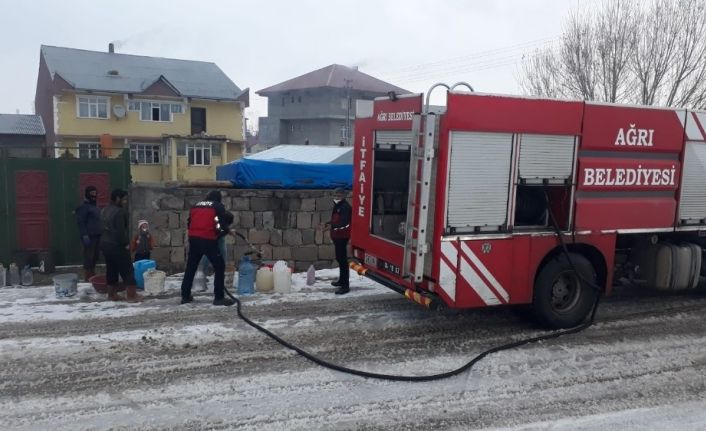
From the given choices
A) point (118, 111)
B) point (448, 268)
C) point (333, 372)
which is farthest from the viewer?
point (118, 111)

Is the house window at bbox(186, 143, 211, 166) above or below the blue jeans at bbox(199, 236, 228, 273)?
above

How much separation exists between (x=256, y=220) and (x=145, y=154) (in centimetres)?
3432

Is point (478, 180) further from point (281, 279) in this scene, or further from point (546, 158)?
point (281, 279)

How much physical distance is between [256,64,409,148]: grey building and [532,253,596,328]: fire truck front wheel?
47.7m

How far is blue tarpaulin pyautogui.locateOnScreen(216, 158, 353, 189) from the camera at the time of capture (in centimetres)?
1124

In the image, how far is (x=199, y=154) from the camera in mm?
43031

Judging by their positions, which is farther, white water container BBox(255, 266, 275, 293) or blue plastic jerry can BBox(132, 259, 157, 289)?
blue plastic jerry can BBox(132, 259, 157, 289)

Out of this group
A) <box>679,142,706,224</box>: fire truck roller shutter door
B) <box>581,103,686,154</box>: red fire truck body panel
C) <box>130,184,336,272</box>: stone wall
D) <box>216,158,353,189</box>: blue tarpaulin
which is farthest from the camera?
<box>216,158,353,189</box>: blue tarpaulin

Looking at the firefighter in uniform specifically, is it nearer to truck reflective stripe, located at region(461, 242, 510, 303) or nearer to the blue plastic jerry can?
the blue plastic jerry can

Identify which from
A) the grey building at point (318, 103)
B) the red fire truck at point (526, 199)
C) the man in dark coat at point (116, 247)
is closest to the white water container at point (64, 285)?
the man in dark coat at point (116, 247)

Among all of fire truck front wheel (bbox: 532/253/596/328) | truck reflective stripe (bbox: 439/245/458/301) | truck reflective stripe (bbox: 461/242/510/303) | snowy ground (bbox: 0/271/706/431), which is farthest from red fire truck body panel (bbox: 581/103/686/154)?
snowy ground (bbox: 0/271/706/431)

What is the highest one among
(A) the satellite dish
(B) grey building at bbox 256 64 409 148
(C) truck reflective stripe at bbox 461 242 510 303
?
(B) grey building at bbox 256 64 409 148

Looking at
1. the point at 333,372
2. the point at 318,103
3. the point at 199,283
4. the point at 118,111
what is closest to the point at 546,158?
the point at 333,372

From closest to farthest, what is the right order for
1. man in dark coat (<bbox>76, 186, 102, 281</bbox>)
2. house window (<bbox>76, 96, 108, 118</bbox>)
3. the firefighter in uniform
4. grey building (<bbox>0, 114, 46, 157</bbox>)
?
the firefighter in uniform
man in dark coat (<bbox>76, 186, 102, 281</bbox>)
house window (<bbox>76, 96, 108, 118</bbox>)
grey building (<bbox>0, 114, 46, 157</bbox>)
